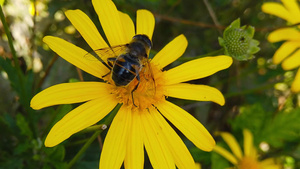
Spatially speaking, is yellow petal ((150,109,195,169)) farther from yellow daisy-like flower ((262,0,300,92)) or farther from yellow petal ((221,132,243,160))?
yellow petal ((221,132,243,160))

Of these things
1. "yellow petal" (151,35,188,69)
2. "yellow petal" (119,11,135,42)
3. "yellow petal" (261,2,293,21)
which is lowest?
"yellow petal" (151,35,188,69)

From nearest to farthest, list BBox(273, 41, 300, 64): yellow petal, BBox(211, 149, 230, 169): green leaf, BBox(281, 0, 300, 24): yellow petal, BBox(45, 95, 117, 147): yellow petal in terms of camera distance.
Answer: BBox(45, 95, 117, 147): yellow petal < BBox(273, 41, 300, 64): yellow petal < BBox(281, 0, 300, 24): yellow petal < BBox(211, 149, 230, 169): green leaf

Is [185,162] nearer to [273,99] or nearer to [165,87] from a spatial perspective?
[165,87]

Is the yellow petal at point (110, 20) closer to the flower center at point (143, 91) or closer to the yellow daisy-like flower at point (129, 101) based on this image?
the yellow daisy-like flower at point (129, 101)

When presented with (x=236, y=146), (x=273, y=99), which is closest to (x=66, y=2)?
(x=236, y=146)

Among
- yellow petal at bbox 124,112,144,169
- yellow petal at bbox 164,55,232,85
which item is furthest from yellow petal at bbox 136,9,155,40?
yellow petal at bbox 124,112,144,169

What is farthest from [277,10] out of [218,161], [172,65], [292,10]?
[218,161]
